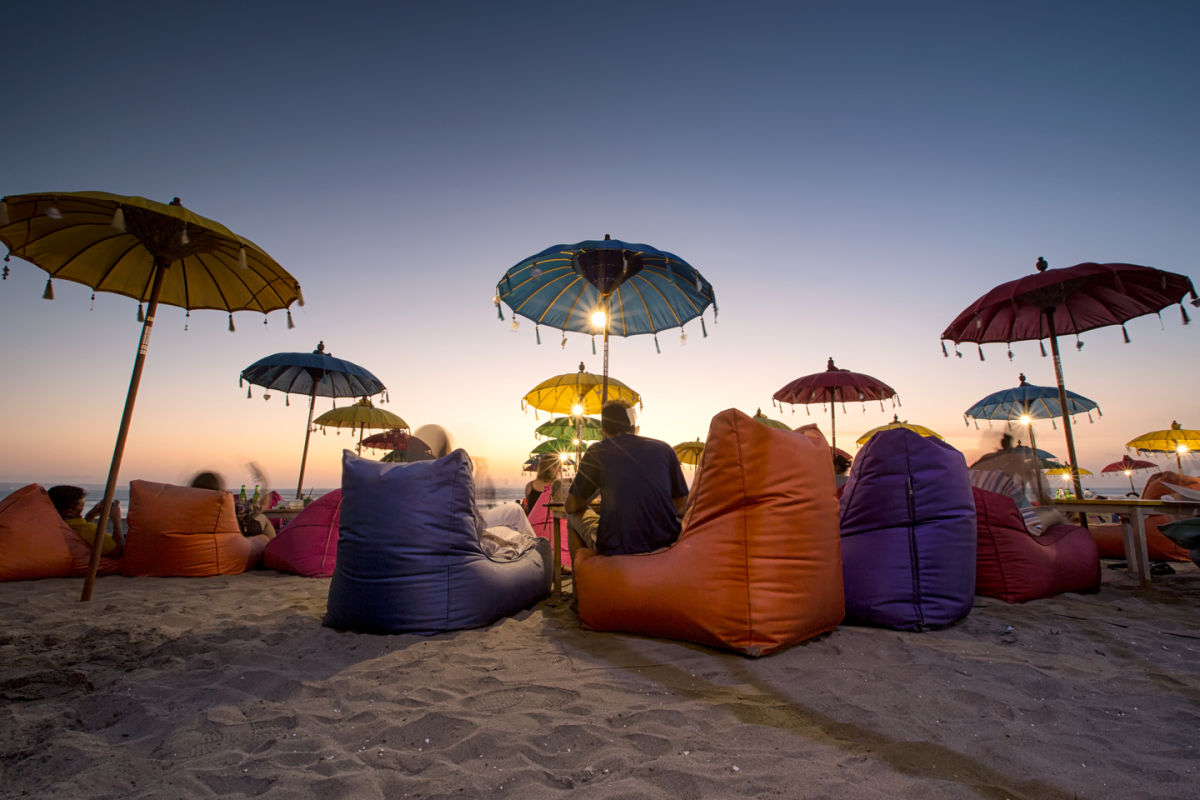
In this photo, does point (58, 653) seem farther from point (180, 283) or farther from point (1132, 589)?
point (1132, 589)

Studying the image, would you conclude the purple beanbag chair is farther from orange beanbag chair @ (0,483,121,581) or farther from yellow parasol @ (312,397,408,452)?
yellow parasol @ (312,397,408,452)

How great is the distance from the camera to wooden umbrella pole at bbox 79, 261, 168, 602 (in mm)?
3707

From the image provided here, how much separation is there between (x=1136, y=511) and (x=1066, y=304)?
2.71 m

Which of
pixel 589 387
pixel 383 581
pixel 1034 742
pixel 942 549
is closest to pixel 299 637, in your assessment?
pixel 383 581

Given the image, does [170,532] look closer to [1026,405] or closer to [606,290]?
[606,290]

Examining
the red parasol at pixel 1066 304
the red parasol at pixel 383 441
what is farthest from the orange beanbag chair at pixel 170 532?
the red parasol at pixel 1066 304

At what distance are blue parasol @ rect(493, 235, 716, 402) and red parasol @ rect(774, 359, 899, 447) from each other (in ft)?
10.5

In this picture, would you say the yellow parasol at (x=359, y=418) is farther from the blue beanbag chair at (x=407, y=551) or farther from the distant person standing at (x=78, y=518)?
the blue beanbag chair at (x=407, y=551)

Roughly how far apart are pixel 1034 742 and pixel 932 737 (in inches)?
12.1

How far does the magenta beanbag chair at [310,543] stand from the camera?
16.5ft

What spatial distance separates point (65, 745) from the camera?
1.71m

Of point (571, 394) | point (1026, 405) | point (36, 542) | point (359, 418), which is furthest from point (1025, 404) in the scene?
Result: point (36, 542)

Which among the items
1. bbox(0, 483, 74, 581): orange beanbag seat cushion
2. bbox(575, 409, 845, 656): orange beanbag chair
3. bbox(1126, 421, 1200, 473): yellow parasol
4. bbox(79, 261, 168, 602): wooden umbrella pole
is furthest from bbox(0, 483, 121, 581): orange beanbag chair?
bbox(1126, 421, 1200, 473): yellow parasol

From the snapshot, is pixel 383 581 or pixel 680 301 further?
pixel 680 301
